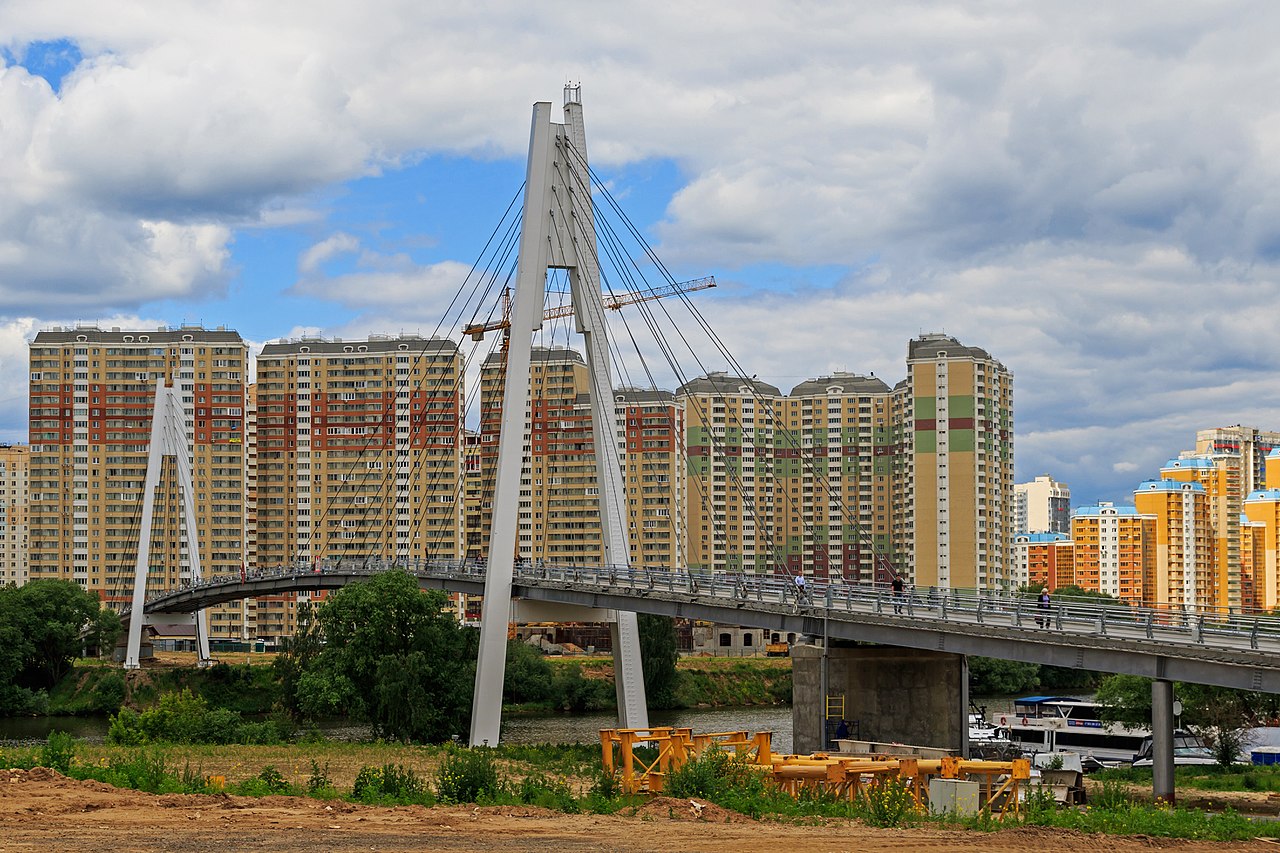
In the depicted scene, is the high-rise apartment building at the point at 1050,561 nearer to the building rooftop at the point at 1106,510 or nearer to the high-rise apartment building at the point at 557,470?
the building rooftop at the point at 1106,510

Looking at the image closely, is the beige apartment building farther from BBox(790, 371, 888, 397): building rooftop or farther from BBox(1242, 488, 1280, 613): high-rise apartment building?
BBox(1242, 488, 1280, 613): high-rise apartment building

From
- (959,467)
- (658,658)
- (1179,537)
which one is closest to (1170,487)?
(1179,537)

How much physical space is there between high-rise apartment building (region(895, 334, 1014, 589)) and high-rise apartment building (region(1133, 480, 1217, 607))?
5411cm

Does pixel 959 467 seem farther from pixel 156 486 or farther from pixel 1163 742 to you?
pixel 1163 742

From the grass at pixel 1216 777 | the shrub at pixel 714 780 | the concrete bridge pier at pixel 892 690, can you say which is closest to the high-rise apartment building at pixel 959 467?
the grass at pixel 1216 777

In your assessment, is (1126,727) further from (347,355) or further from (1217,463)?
(1217,463)

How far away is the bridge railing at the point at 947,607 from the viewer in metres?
33.6

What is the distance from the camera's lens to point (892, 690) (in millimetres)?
41250

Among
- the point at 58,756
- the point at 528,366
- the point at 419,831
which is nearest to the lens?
the point at 419,831

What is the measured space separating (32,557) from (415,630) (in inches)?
3037

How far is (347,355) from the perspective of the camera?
416 feet

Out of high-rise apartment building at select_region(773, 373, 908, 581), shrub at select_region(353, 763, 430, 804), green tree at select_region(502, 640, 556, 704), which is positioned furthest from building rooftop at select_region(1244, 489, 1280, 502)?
shrub at select_region(353, 763, 430, 804)

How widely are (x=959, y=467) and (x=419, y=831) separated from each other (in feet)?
367

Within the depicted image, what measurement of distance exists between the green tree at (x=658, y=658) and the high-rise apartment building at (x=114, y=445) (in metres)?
49.2
